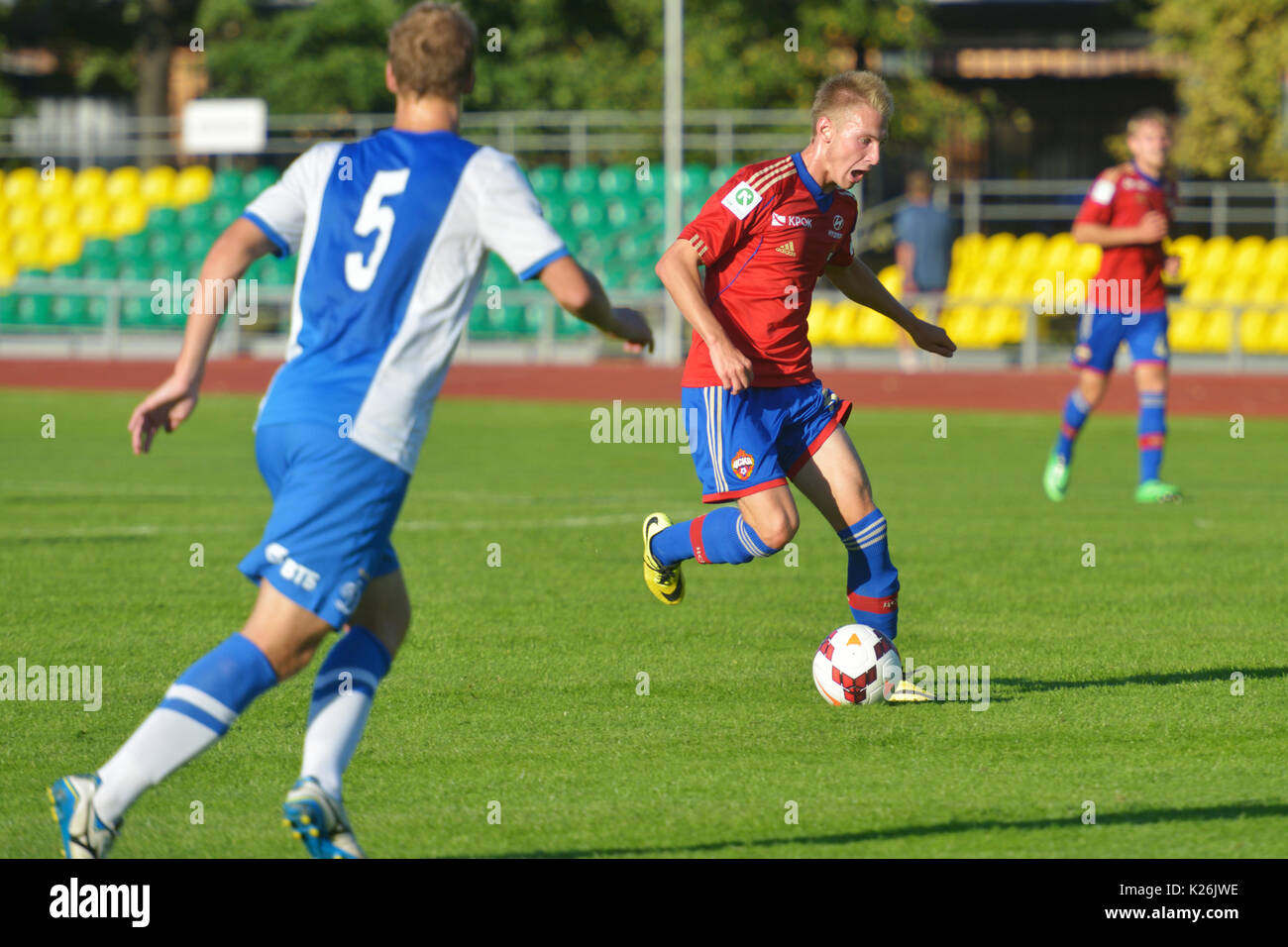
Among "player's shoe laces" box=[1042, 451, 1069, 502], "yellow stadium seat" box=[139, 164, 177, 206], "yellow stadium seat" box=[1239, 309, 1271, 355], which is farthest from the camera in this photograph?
"yellow stadium seat" box=[139, 164, 177, 206]

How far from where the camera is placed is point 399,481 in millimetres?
4000

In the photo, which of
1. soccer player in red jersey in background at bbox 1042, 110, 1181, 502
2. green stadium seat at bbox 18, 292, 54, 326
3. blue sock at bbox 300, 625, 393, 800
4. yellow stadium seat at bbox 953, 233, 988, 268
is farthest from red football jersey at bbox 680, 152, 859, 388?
green stadium seat at bbox 18, 292, 54, 326

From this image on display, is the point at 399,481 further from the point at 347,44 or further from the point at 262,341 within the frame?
the point at 347,44

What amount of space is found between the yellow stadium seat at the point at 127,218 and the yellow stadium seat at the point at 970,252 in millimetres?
13065

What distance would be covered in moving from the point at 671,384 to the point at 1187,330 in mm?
7381

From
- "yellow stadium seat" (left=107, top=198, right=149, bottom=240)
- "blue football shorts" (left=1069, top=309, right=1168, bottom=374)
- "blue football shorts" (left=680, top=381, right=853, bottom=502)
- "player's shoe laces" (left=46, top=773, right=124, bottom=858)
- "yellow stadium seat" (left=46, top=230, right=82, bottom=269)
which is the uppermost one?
"yellow stadium seat" (left=107, top=198, right=149, bottom=240)

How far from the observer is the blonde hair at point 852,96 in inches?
236

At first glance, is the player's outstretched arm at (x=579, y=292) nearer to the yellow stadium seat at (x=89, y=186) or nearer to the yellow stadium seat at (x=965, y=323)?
the yellow stadium seat at (x=965, y=323)

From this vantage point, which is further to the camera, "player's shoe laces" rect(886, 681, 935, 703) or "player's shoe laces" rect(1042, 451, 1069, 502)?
"player's shoe laces" rect(1042, 451, 1069, 502)

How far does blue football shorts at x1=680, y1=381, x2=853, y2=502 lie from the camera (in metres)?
6.21

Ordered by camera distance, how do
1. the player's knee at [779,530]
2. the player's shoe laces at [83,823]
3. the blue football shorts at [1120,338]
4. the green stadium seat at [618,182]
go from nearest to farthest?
1. the player's shoe laces at [83,823]
2. the player's knee at [779,530]
3. the blue football shorts at [1120,338]
4. the green stadium seat at [618,182]

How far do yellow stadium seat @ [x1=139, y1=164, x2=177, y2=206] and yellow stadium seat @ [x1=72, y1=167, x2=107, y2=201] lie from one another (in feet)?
2.41

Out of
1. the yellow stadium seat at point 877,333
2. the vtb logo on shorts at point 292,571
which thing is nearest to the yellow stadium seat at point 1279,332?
the yellow stadium seat at point 877,333

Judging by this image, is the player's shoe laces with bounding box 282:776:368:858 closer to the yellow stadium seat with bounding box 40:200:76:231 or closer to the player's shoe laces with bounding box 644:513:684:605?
the player's shoe laces with bounding box 644:513:684:605
